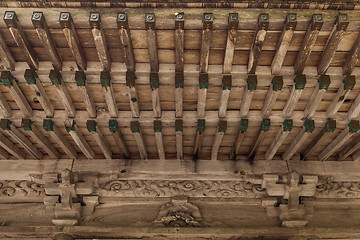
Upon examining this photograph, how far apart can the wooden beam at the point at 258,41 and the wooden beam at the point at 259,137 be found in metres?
1.02

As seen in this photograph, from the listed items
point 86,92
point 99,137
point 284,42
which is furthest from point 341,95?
point 99,137

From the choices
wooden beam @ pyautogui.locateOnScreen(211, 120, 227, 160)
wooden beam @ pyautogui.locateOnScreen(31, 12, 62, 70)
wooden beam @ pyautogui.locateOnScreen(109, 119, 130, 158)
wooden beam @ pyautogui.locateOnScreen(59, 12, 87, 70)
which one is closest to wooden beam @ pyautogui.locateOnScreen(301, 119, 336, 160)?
wooden beam @ pyautogui.locateOnScreen(211, 120, 227, 160)

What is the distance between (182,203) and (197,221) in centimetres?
40

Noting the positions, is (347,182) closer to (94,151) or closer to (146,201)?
(146,201)

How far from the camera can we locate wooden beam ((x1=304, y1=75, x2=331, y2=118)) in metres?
4.12

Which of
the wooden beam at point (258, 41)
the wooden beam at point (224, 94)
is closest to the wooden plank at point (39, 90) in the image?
the wooden beam at point (224, 94)

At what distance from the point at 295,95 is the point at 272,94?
0.31 m

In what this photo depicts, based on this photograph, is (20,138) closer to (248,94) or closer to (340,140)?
(248,94)

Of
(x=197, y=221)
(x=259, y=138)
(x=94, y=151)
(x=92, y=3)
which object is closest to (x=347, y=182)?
(x=259, y=138)

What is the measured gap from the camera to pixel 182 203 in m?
5.57

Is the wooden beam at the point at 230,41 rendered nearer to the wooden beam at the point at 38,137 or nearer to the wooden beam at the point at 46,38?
the wooden beam at the point at 46,38

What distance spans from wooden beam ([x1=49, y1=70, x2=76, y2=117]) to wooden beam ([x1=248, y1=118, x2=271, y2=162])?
2.72 m

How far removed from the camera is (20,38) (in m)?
3.68

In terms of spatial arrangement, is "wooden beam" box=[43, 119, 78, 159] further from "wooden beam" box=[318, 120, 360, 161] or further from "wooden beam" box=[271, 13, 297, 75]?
"wooden beam" box=[318, 120, 360, 161]
